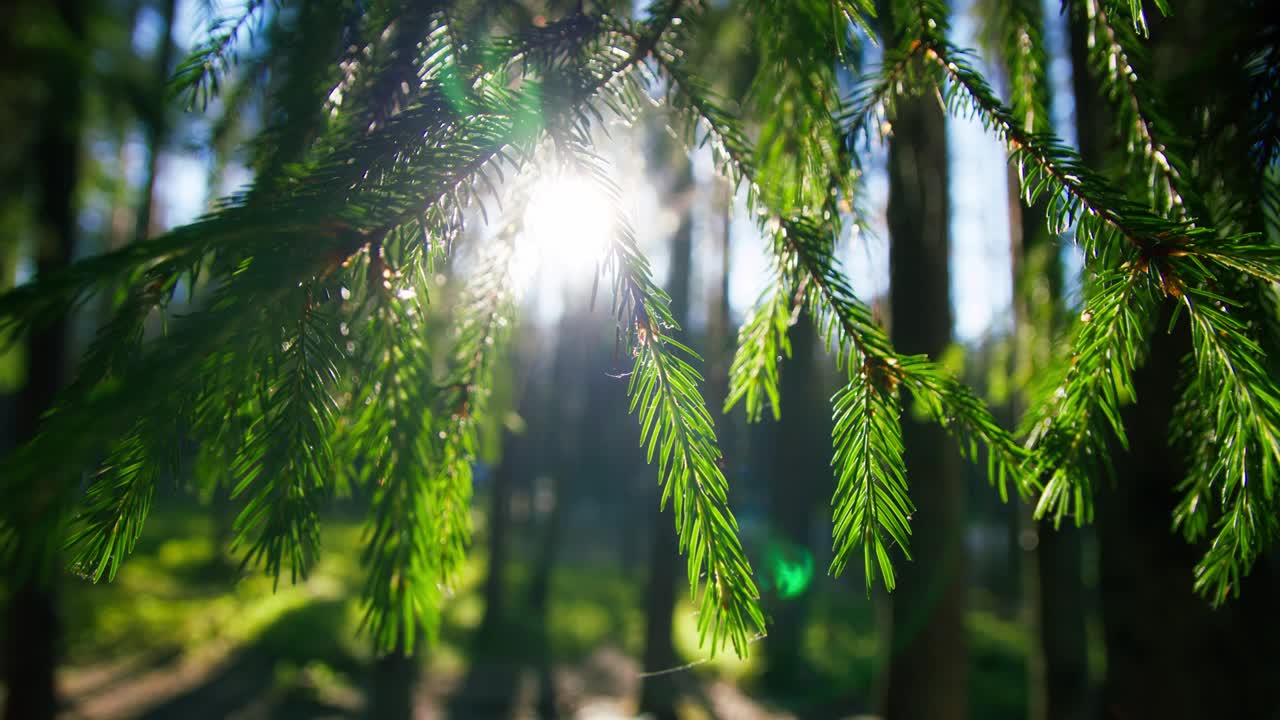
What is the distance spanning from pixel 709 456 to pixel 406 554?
49 cm

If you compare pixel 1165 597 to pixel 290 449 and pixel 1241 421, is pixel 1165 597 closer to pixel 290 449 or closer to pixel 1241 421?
pixel 1241 421

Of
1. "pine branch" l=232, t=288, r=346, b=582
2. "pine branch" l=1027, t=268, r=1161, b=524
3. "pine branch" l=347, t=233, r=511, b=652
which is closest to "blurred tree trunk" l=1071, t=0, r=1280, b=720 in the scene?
"pine branch" l=1027, t=268, r=1161, b=524

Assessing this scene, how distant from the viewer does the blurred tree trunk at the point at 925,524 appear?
9.80 ft

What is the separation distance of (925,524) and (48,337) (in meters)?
6.35

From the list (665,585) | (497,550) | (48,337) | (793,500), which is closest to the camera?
(48,337)

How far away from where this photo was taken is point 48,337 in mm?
4930

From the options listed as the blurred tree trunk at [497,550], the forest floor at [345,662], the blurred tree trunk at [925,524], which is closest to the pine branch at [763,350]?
the blurred tree trunk at [925,524]

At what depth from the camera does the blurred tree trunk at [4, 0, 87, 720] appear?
4598 mm

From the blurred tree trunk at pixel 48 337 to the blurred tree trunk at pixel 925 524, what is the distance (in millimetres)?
5588

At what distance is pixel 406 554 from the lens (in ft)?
3.23

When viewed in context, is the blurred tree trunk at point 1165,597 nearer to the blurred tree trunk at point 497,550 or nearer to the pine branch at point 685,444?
the pine branch at point 685,444

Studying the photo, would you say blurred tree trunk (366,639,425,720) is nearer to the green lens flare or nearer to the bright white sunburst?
the green lens flare

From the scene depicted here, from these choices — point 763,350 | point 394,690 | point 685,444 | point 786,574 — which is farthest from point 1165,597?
point 394,690

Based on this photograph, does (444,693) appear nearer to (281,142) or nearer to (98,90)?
(98,90)
